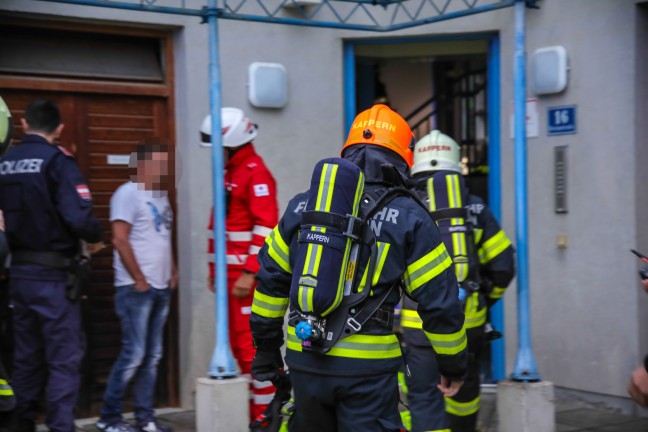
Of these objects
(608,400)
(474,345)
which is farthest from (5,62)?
(608,400)

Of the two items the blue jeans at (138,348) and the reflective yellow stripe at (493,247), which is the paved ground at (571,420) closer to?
the blue jeans at (138,348)

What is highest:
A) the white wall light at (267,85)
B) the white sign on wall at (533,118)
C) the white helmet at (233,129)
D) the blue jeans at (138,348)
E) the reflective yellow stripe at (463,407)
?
the white wall light at (267,85)

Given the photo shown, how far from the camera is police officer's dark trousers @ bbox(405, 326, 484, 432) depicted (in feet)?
17.4

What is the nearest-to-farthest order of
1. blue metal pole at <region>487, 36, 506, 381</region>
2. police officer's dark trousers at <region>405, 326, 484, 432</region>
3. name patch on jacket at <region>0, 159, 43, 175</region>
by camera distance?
police officer's dark trousers at <region>405, 326, 484, 432</region>, name patch on jacket at <region>0, 159, 43, 175</region>, blue metal pole at <region>487, 36, 506, 381</region>

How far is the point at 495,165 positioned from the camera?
8.01 metres

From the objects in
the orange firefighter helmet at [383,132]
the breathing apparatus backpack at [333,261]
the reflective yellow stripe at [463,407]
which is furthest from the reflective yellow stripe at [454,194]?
the breathing apparatus backpack at [333,261]

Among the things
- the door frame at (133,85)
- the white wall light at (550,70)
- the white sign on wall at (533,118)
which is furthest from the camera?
the white sign on wall at (533,118)

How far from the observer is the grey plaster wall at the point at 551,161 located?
702 cm

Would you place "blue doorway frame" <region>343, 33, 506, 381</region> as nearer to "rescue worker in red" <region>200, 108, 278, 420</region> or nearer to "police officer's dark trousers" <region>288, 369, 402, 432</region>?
"rescue worker in red" <region>200, 108, 278, 420</region>

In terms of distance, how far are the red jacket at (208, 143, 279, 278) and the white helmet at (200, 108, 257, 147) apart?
2.6 inches

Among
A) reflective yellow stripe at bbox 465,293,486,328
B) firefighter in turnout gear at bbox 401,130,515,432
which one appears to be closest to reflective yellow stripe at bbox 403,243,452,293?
firefighter in turnout gear at bbox 401,130,515,432

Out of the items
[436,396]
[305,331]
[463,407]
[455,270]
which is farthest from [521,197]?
[305,331]

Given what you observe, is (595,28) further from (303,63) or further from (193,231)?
(193,231)

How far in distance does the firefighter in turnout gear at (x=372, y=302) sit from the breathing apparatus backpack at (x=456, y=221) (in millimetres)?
1441
